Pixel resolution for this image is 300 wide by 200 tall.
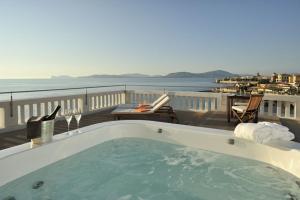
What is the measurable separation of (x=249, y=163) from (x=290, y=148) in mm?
580

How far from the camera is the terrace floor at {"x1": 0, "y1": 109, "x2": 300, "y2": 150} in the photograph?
166 inches

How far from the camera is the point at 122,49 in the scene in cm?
Answer: 1191

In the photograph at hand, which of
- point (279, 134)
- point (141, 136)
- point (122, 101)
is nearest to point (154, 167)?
point (141, 136)

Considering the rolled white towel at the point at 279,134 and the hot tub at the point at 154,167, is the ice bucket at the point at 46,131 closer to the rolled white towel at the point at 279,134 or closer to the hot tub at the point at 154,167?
the hot tub at the point at 154,167

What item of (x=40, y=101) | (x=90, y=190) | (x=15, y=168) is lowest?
(x=90, y=190)

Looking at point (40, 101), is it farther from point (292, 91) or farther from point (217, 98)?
point (292, 91)

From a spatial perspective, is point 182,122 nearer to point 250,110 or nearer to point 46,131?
point 250,110

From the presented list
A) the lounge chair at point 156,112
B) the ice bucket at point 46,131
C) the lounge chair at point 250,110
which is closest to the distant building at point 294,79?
the lounge chair at point 250,110

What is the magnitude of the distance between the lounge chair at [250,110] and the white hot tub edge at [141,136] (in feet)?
5.08

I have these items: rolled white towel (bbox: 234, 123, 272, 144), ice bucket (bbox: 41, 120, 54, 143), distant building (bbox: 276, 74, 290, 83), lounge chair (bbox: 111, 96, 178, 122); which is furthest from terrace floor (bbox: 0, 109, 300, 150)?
distant building (bbox: 276, 74, 290, 83)

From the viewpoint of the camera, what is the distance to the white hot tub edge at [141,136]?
2740 millimetres

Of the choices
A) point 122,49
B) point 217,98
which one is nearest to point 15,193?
point 217,98

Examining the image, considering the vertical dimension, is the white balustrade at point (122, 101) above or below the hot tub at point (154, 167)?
above

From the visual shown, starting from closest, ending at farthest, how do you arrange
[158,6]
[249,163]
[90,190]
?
1. [90,190]
2. [249,163]
3. [158,6]
